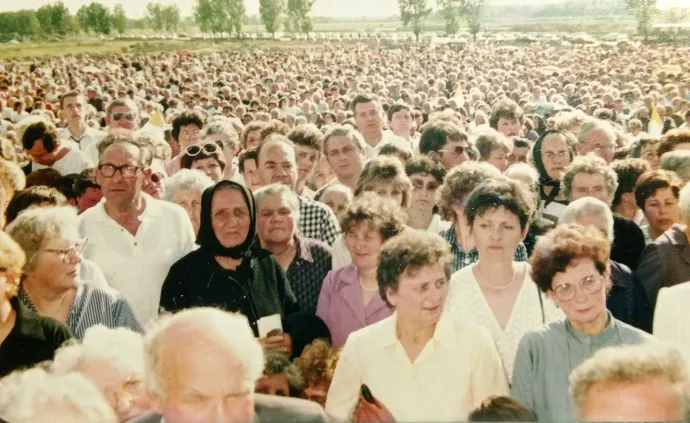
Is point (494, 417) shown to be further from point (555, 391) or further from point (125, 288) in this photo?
point (125, 288)

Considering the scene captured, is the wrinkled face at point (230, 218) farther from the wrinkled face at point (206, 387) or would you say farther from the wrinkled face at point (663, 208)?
the wrinkled face at point (663, 208)

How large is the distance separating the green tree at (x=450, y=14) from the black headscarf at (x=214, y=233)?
156 centimetres

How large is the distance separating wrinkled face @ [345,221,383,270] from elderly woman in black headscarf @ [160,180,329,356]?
0.27 metres

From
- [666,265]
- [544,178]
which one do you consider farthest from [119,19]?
[666,265]

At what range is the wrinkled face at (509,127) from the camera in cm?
531

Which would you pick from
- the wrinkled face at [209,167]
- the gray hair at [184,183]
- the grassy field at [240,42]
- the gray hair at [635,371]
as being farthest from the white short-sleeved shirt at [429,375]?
the wrinkled face at [209,167]

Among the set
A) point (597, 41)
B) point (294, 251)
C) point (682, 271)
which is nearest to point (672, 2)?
point (597, 41)

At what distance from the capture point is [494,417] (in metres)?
1.76

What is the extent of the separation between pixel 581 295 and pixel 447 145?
195 cm

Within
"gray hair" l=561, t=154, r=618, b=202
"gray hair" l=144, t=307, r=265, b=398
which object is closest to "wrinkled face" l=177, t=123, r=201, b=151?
"gray hair" l=561, t=154, r=618, b=202

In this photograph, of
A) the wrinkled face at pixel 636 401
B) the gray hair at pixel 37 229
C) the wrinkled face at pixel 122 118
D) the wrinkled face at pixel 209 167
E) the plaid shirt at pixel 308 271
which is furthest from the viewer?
the wrinkled face at pixel 122 118

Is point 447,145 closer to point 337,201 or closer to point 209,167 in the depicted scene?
point 337,201

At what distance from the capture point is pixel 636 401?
155 centimetres

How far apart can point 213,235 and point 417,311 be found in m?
0.88
